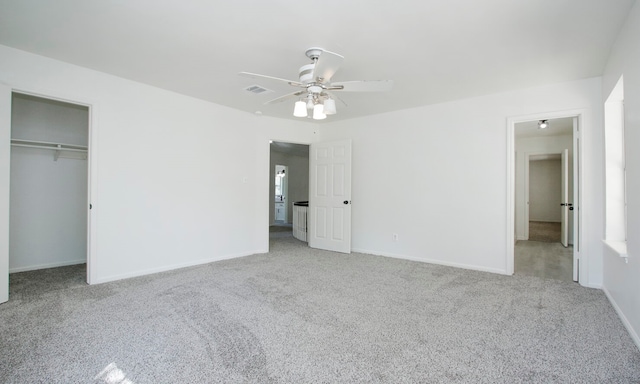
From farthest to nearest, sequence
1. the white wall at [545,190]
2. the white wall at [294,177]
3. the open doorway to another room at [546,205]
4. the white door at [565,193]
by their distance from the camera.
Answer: the white wall at [294,177] → the white wall at [545,190] → the white door at [565,193] → the open doorway to another room at [546,205]

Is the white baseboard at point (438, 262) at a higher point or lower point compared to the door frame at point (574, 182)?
lower

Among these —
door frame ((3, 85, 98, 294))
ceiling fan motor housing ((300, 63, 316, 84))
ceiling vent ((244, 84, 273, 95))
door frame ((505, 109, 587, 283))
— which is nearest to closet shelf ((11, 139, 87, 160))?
Result: door frame ((3, 85, 98, 294))

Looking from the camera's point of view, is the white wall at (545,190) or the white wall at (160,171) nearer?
the white wall at (160,171)

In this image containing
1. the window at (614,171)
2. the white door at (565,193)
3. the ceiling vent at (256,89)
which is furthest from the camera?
the white door at (565,193)

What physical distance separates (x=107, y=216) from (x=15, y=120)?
1901mm

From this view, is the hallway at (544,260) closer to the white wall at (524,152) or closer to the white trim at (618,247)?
the white wall at (524,152)

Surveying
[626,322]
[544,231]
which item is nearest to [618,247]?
[626,322]

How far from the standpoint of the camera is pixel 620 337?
7.33 feet

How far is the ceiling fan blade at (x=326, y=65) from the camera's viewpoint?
7.15ft

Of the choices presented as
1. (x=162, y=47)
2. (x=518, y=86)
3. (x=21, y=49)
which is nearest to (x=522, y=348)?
(x=518, y=86)

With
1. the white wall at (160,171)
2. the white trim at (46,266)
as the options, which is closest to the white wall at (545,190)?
the white wall at (160,171)

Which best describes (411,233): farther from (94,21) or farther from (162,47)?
(94,21)

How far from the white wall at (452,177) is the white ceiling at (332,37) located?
413 mm

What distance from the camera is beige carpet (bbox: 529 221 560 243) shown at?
6.86m
